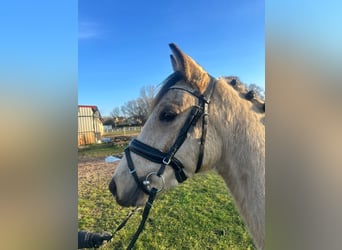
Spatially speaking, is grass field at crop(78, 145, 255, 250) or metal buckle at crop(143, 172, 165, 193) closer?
metal buckle at crop(143, 172, 165, 193)

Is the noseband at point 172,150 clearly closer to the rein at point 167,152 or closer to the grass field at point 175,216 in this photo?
the rein at point 167,152

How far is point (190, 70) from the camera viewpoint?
1.05 meters

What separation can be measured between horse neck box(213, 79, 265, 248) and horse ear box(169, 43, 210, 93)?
9 centimetres

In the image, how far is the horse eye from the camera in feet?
3.37

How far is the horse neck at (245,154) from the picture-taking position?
1034 mm

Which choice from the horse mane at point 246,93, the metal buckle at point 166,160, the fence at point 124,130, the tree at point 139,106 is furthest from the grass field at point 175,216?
the horse mane at point 246,93

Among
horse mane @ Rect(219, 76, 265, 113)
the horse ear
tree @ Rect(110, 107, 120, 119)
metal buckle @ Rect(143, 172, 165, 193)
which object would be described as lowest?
metal buckle @ Rect(143, 172, 165, 193)

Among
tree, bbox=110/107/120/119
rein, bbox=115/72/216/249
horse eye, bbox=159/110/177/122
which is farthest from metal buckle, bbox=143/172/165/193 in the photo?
tree, bbox=110/107/120/119

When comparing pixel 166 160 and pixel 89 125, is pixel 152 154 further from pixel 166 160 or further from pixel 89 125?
pixel 89 125

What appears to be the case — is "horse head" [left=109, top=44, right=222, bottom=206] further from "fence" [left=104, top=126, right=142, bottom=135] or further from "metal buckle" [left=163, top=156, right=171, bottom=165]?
"fence" [left=104, top=126, right=142, bottom=135]
